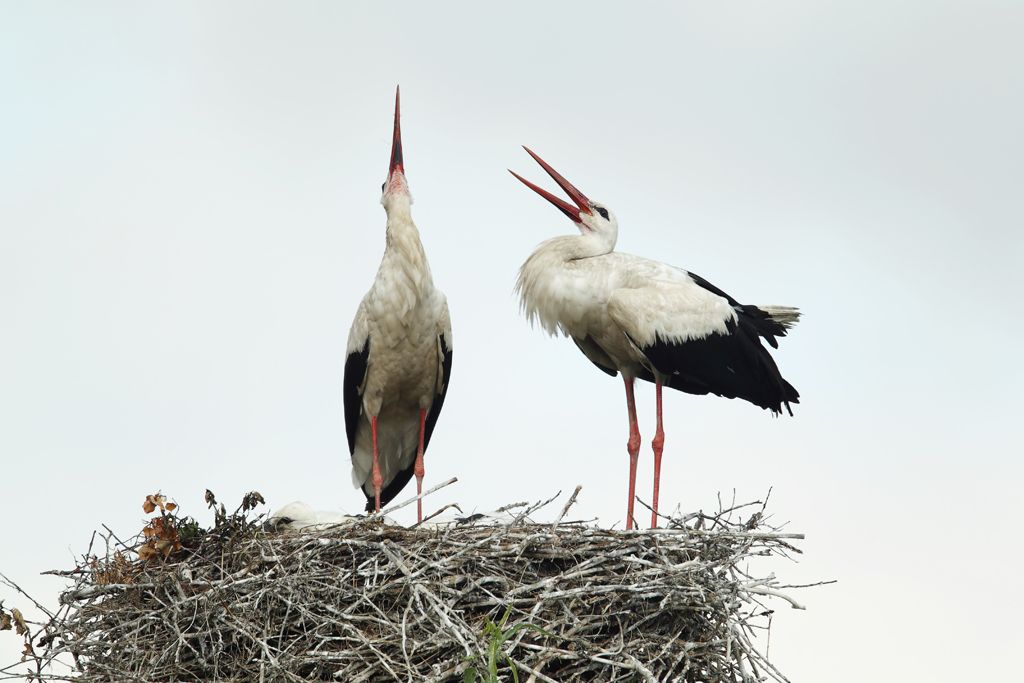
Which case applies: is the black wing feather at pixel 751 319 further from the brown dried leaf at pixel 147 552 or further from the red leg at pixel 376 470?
the brown dried leaf at pixel 147 552

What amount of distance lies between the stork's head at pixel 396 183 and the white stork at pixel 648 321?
2.44 feet

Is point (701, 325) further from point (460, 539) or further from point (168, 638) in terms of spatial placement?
point (168, 638)

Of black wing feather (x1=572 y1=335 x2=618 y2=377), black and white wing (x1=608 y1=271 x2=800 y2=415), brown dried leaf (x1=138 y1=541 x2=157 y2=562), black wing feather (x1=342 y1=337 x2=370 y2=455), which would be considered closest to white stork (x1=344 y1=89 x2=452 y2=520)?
black wing feather (x1=342 y1=337 x2=370 y2=455)

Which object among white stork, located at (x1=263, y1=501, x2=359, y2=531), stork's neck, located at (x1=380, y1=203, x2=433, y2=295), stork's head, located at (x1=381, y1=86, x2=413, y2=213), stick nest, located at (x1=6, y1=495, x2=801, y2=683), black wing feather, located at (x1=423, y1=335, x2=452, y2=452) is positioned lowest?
stick nest, located at (x1=6, y1=495, x2=801, y2=683)

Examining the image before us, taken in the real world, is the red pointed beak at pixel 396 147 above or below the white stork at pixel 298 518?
above

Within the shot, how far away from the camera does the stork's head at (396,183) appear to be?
8.05 meters

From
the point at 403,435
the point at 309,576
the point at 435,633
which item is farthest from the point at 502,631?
the point at 403,435

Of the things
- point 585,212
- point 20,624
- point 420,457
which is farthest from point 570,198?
point 20,624

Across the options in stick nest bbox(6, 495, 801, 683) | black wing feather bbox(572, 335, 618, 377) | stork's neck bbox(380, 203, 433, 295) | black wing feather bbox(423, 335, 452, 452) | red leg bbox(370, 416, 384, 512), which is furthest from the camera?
red leg bbox(370, 416, 384, 512)

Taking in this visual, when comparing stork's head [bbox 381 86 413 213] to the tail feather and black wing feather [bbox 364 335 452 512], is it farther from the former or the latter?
the tail feather

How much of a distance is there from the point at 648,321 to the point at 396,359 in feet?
4.51

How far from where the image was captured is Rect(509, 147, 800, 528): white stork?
7.59 meters

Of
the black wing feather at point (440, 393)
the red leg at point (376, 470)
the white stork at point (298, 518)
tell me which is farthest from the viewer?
the red leg at point (376, 470)

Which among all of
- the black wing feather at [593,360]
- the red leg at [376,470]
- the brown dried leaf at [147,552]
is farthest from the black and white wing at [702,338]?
the brown dried leaf at [147,552]
